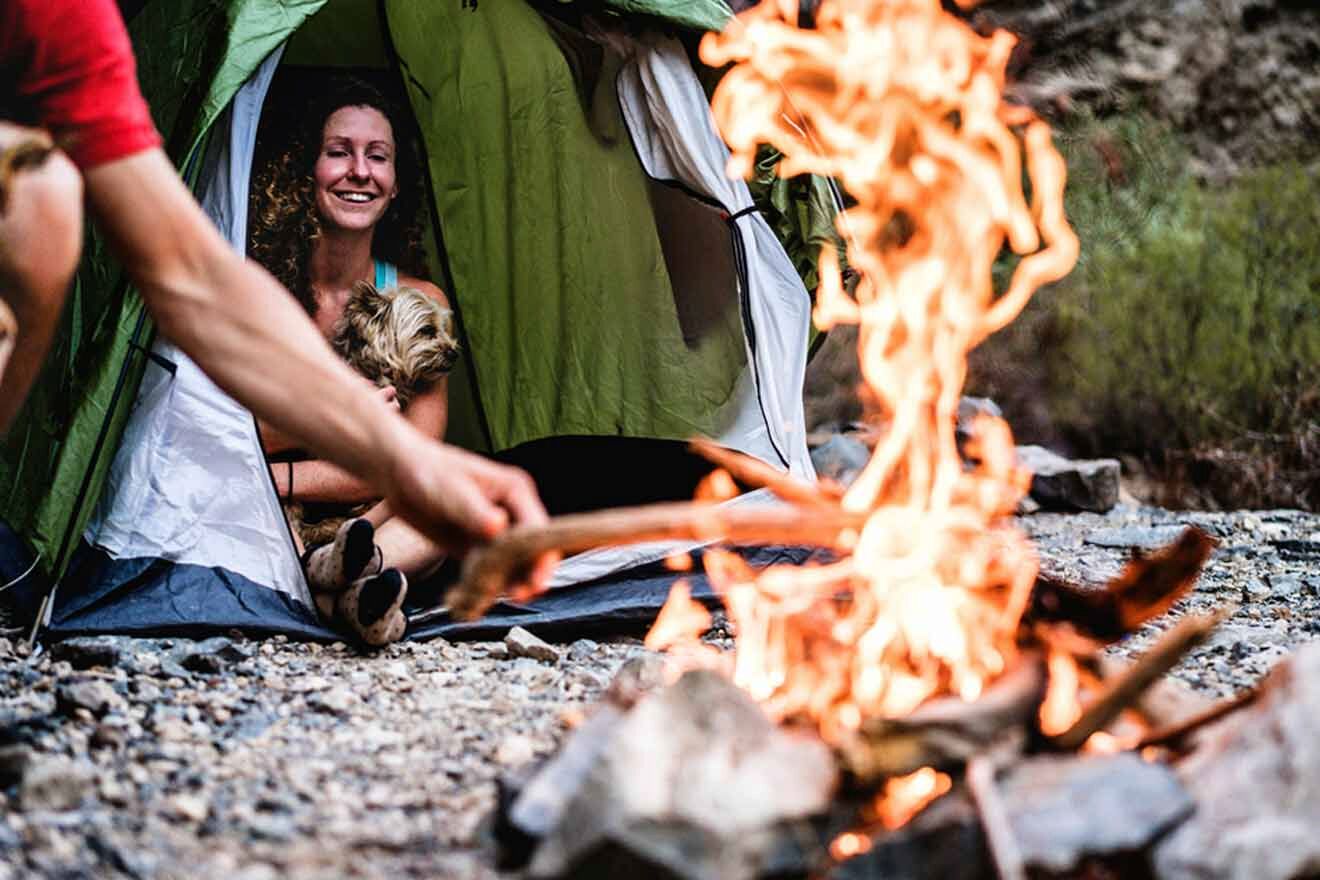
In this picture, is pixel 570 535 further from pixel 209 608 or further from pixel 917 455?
pixel 209 608

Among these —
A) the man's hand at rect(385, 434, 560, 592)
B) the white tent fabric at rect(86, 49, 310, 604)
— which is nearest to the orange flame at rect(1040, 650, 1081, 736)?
the man's hand at rect(385, 434, 560, 592)

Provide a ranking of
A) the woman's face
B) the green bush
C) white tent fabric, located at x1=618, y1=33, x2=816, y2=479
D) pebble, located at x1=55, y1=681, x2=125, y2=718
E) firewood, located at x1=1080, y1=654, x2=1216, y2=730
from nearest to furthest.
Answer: firewood, located at x1=1080, y1=654, x2=1216, y2=730 < pebble, located at x1=55, y1=681, x2=125, y2=718 < white tent fabric, located at x1=618, y1=33, x2=816, y2=479 < the woman's face < the green bush

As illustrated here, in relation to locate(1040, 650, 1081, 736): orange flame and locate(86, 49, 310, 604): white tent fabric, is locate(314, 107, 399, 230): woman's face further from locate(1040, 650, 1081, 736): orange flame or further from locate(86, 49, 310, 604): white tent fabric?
locate(1040, 650, 1081, 736): orange flame

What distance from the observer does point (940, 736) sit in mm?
1868

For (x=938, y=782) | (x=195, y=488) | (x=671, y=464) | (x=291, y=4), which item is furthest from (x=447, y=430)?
(x=938, y=782)

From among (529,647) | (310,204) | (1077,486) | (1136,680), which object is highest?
(310,204)

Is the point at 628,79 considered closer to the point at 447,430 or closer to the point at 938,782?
the point at 447,430

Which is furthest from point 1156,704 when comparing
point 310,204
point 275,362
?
point 310,204

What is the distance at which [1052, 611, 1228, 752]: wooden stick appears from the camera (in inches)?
75.2

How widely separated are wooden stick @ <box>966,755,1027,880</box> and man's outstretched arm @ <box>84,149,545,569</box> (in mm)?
732

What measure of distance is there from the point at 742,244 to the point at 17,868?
2919 millimetres

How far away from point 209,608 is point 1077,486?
4194 mm

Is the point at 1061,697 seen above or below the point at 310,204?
below

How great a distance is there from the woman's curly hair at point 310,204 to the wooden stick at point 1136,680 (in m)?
3.53
